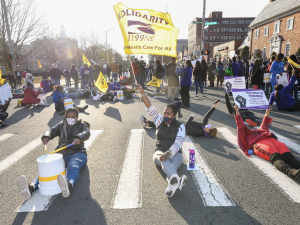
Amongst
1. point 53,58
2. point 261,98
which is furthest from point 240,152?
point 53,58

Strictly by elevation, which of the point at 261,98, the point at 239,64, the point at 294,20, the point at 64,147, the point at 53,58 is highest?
the point at 294,20

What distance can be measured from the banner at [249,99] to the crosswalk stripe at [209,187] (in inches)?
80.2

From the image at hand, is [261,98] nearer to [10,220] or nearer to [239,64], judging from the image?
[10,220]

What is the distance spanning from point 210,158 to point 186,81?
590 centimetres

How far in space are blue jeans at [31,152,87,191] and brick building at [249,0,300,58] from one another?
31.3 meters

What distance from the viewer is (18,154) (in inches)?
216

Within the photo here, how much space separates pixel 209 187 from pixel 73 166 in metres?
2.38

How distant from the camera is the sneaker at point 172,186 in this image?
3.39 m

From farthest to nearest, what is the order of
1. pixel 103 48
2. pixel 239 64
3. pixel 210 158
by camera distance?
pixel 103 48, pixel 239 64, pixel 210 158

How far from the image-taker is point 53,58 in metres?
45.9

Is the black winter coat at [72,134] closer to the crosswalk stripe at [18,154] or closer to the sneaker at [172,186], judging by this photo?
the crosswalk stripe at [18,154]

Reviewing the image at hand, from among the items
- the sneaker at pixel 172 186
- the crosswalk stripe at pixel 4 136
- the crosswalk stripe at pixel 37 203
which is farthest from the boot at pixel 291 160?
the crosswalk stripe at pixel 4 136

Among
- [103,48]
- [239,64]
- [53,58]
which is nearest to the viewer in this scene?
[239,64]

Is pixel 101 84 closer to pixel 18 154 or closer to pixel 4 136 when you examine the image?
pixel 4 136
